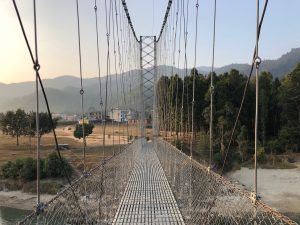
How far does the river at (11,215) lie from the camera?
47.4ft

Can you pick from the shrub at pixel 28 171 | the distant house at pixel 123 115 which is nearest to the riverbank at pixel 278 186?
the distant house at pixel 123 115

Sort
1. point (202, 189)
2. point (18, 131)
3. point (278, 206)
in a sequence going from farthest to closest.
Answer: point (18, 131) < point (278, 206) < point (202, 189)

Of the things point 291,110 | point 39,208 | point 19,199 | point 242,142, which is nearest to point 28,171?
point 19,199

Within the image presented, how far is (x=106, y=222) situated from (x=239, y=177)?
15518mm

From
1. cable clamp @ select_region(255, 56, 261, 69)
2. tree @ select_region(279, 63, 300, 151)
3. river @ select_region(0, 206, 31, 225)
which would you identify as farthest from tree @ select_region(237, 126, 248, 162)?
cable clamp @ select_region(255, 56, 261, 69)

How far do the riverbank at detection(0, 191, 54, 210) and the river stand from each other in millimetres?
244

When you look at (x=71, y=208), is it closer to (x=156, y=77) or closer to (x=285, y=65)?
(x=156, y=77)

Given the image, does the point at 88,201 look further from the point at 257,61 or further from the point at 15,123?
the point at 15,123

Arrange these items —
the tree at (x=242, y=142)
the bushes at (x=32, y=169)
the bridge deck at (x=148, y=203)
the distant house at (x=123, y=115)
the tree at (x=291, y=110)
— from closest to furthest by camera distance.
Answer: the bridge deck at (x=148, y=203)
the distant house at (x=123, y=115)
the bushes at (x=32, y=169)
the tree at (x=242, y=142)
the tree at (x=291, y=110)

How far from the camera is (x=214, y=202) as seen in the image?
3.15 meters

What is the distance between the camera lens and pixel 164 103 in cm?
1920

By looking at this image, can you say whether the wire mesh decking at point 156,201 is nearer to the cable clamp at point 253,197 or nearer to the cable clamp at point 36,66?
the cable clamp at point 253,197

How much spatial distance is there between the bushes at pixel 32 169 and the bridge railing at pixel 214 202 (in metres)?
13.2

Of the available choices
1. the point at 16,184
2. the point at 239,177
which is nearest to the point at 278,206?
the point at 239,177
